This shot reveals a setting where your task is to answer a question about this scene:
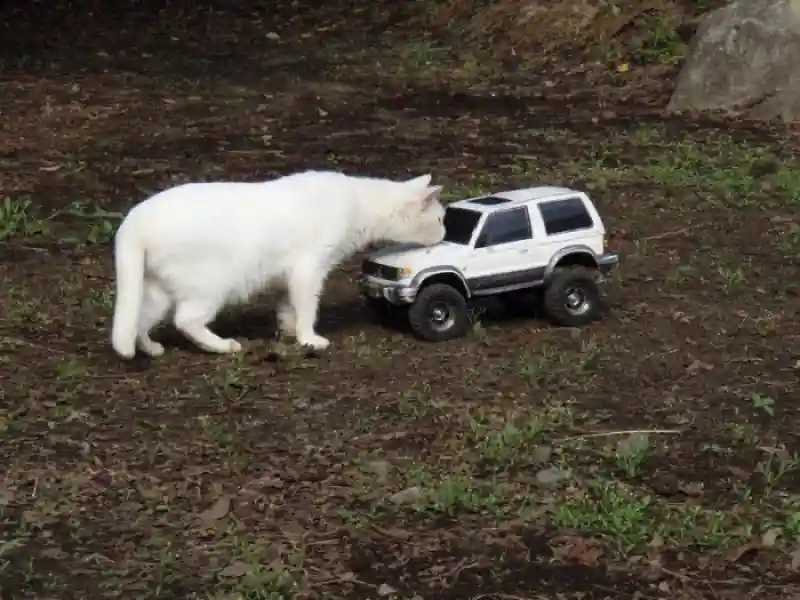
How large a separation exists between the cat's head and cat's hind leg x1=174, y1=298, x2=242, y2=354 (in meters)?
1.05

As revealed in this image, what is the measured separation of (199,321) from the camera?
686 centimetres

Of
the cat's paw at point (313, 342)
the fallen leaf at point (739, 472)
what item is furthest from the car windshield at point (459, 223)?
the fallen leaf at point (739, 472)

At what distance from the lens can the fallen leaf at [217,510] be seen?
17.2ft

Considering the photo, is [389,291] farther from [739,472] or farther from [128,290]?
[739,472]

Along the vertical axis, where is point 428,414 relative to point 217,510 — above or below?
above

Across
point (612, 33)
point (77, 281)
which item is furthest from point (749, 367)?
point (612, 33)

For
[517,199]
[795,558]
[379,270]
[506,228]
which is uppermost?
[517,199]

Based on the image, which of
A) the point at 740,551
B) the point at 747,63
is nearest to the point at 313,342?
the point at 740,551

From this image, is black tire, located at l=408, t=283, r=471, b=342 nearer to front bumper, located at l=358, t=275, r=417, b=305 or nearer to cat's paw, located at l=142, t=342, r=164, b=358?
front bumper, located at l=358, t=275, r=417, b=305

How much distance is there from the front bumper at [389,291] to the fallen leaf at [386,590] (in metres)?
2.48

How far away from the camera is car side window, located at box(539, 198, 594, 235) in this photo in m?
7.25

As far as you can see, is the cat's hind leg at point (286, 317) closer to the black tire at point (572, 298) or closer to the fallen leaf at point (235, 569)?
the black tire at point (572, 298)

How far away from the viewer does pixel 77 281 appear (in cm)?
847

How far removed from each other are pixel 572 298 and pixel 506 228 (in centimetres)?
55
